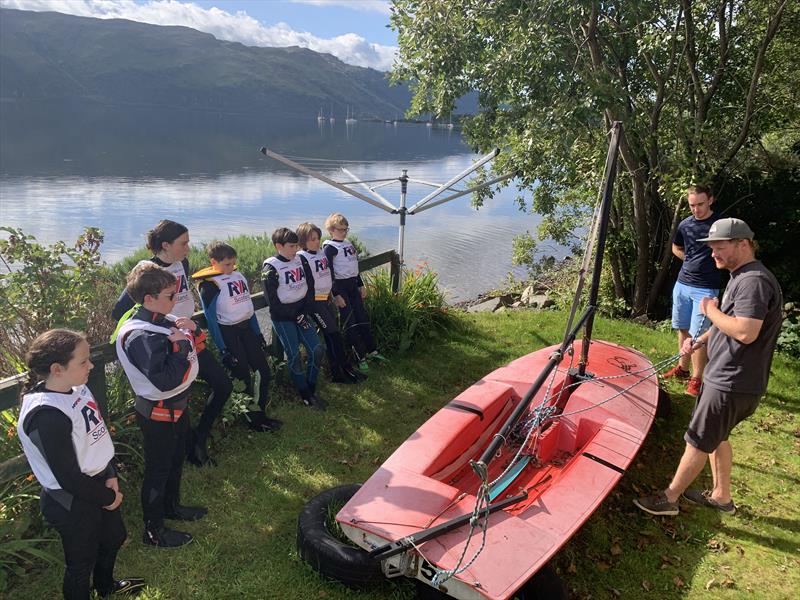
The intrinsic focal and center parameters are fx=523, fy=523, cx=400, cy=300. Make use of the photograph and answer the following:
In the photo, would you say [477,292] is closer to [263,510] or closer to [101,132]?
[263,510]

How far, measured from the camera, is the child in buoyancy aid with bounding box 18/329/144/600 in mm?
2965

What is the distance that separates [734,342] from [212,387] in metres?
4.60

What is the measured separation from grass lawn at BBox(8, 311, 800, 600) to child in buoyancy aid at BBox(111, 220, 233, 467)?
259mm

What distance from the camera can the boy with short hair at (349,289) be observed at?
7.00 metres

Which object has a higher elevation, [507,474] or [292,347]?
[292,347]

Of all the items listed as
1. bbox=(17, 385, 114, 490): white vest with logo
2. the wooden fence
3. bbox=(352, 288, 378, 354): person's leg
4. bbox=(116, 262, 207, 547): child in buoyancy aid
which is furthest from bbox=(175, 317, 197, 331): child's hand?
bbox=(352, 288, 378, 354): person's leg

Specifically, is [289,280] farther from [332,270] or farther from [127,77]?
[127,77]

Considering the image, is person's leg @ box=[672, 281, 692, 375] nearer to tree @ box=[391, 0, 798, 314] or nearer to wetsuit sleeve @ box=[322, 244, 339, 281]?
tree @ box=[391, 0, 798, 314]

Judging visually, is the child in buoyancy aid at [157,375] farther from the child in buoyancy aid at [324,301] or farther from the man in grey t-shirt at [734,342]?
the man in grey t-shirt at [734,342]

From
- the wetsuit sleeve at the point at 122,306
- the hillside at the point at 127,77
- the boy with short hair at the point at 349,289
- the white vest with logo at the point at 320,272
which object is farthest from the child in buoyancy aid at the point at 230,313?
the hillside at the point at 127,77

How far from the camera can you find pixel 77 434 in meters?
3.09

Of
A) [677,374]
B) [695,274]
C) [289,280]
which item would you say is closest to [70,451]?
[289,280]

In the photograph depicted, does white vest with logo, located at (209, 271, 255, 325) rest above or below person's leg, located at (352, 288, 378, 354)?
above

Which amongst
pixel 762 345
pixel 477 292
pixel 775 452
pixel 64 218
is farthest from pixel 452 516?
pixel 64 218
